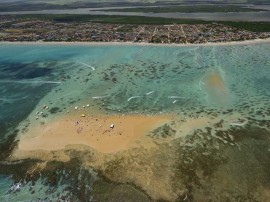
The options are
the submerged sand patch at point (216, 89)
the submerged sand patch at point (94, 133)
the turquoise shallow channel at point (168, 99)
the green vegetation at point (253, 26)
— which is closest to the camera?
the turquoise shallow channel at point (168, 99)

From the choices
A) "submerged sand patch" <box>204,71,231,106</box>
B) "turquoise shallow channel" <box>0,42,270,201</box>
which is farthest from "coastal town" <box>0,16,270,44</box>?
"submerged sand patch" <box>204,71,231,106</box>

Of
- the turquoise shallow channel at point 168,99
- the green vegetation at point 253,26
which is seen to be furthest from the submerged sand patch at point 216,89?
the green vegetation at point 253,26

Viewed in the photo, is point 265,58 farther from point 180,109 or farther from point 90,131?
point 90,131

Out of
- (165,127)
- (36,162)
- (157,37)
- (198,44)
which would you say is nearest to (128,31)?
(157,37)

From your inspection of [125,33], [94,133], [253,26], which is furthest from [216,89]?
[253,26]

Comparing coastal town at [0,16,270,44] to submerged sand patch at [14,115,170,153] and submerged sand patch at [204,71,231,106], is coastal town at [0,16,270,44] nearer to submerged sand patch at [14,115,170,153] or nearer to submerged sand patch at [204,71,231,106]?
submerged sand patch at [204,71,231,106]

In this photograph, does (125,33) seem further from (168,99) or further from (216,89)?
(168,99)

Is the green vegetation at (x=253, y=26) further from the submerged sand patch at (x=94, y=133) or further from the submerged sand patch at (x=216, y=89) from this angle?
the submerged sand patch at (x=94, y=133)
